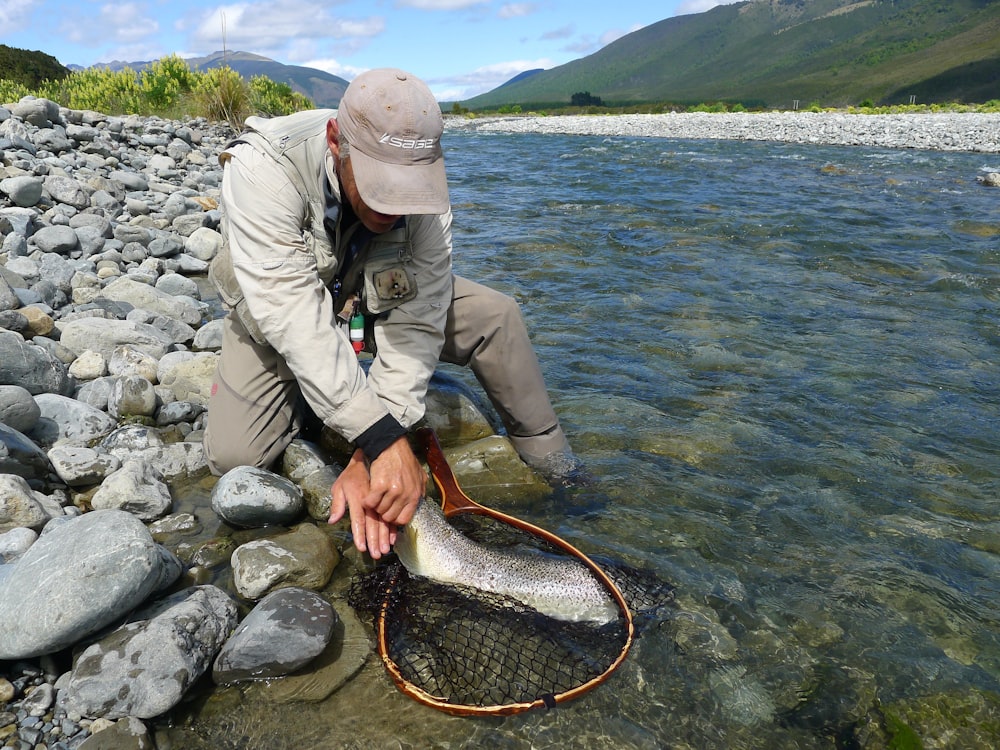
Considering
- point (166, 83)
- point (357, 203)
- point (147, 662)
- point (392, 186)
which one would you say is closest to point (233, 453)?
point (147, 662)

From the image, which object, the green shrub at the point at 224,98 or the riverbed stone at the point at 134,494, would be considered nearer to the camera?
the riverbed stone at the point at 134,494

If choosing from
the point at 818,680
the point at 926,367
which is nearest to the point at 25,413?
the point at 818,680

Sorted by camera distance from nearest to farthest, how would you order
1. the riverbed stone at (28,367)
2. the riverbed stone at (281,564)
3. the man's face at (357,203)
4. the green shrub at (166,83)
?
the man's face at (357,203) → the riverbed stone at (281,564) → the riverbed stone at (28,367) → the green shrub at (166,83)

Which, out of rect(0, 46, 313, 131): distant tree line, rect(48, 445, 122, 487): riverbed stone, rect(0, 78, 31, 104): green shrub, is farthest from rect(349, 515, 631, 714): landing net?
rect(0, 46, 313, 131): distant tree line

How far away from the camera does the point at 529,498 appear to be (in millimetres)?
3900

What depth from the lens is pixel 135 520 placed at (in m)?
2.80

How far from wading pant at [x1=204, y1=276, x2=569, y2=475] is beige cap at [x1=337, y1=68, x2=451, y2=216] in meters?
1.28

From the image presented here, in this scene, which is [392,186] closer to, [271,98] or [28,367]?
[28,367]

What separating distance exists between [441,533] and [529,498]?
1.01 metres

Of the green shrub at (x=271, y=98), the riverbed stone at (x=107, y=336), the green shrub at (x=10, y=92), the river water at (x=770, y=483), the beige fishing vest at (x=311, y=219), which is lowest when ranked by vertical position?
the river water at (x=770, y=483)

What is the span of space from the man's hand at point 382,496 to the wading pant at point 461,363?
111 centimetres

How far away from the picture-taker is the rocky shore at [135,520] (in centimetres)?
242

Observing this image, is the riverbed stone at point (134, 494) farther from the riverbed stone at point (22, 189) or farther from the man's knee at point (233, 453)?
the riverbed stone at point (22, 189)

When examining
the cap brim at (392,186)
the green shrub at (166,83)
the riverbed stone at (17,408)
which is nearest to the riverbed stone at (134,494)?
the riverbed stone at (17,408)
